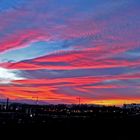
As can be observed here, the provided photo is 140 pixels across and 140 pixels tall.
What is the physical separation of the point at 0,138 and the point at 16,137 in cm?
494

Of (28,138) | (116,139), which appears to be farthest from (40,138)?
(116,139)

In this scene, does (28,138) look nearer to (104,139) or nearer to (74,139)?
(74,139)

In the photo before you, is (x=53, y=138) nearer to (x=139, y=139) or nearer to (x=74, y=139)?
(x=74, y=139)

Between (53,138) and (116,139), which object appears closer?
(116,139)

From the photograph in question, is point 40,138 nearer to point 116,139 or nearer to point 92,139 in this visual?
point 92,139

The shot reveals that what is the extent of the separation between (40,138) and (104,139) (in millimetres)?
11193

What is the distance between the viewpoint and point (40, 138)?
74.9 m

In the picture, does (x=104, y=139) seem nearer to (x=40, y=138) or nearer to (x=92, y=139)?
(x=92, y=139)

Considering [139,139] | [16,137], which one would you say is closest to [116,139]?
[139,139]

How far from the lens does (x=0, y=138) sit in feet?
232

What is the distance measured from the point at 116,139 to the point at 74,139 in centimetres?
854

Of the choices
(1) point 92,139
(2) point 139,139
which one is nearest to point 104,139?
(1) point 92,139

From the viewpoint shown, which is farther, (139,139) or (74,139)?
(74,139)

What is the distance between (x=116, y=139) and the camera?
2751 inches
